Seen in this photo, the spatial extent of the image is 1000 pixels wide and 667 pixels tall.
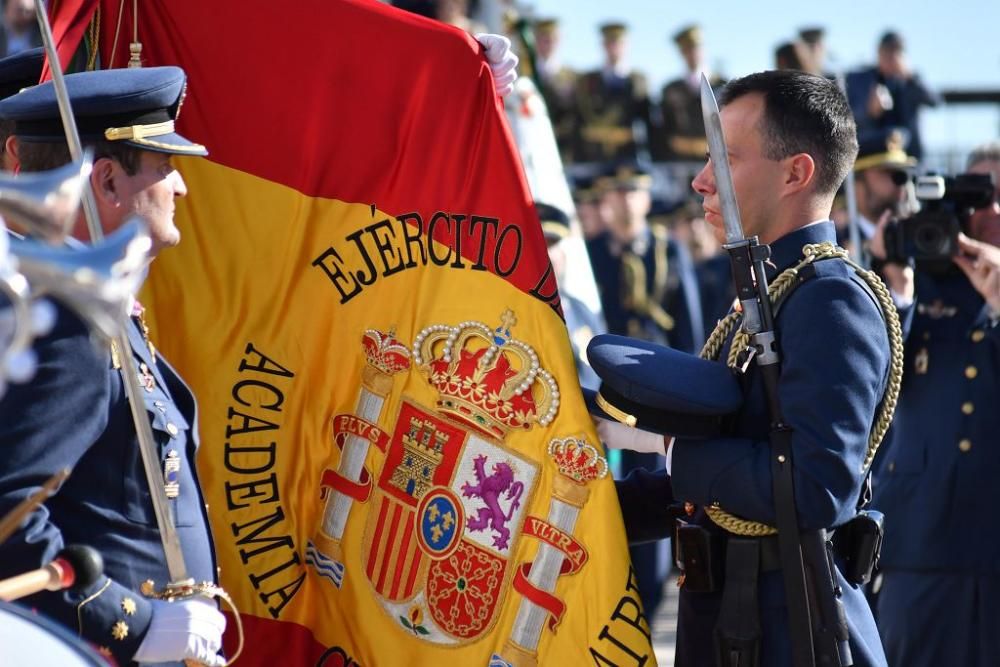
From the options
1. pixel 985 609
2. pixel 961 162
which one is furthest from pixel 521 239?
pixel 961 162

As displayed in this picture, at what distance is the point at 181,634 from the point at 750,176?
1495 millimetres

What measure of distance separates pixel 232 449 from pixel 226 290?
38cm

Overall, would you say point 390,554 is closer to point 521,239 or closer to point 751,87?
point 521,239

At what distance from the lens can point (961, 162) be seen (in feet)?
43.3

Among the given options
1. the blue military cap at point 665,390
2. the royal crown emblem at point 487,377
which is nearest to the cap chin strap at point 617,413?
the blue military cap at point 665,390

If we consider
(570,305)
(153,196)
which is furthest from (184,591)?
(570,305)

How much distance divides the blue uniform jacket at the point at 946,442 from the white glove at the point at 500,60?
5.69ft

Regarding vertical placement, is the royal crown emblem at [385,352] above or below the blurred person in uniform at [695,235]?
below

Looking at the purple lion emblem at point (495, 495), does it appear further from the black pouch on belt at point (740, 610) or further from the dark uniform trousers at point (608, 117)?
the dark uniform trousers at point (608, 117)

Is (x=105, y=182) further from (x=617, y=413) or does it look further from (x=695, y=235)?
(x=695, y=235)

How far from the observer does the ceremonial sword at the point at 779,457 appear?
2709 mm

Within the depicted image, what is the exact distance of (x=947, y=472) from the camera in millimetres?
4250

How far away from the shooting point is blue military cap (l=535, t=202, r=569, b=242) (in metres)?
5.96

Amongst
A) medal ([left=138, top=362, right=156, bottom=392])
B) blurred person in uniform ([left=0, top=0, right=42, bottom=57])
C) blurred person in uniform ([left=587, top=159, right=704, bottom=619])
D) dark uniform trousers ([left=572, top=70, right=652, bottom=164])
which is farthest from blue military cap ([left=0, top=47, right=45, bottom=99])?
dark uniform trousers ([left=572, top=70, right=652, bottom=164])
